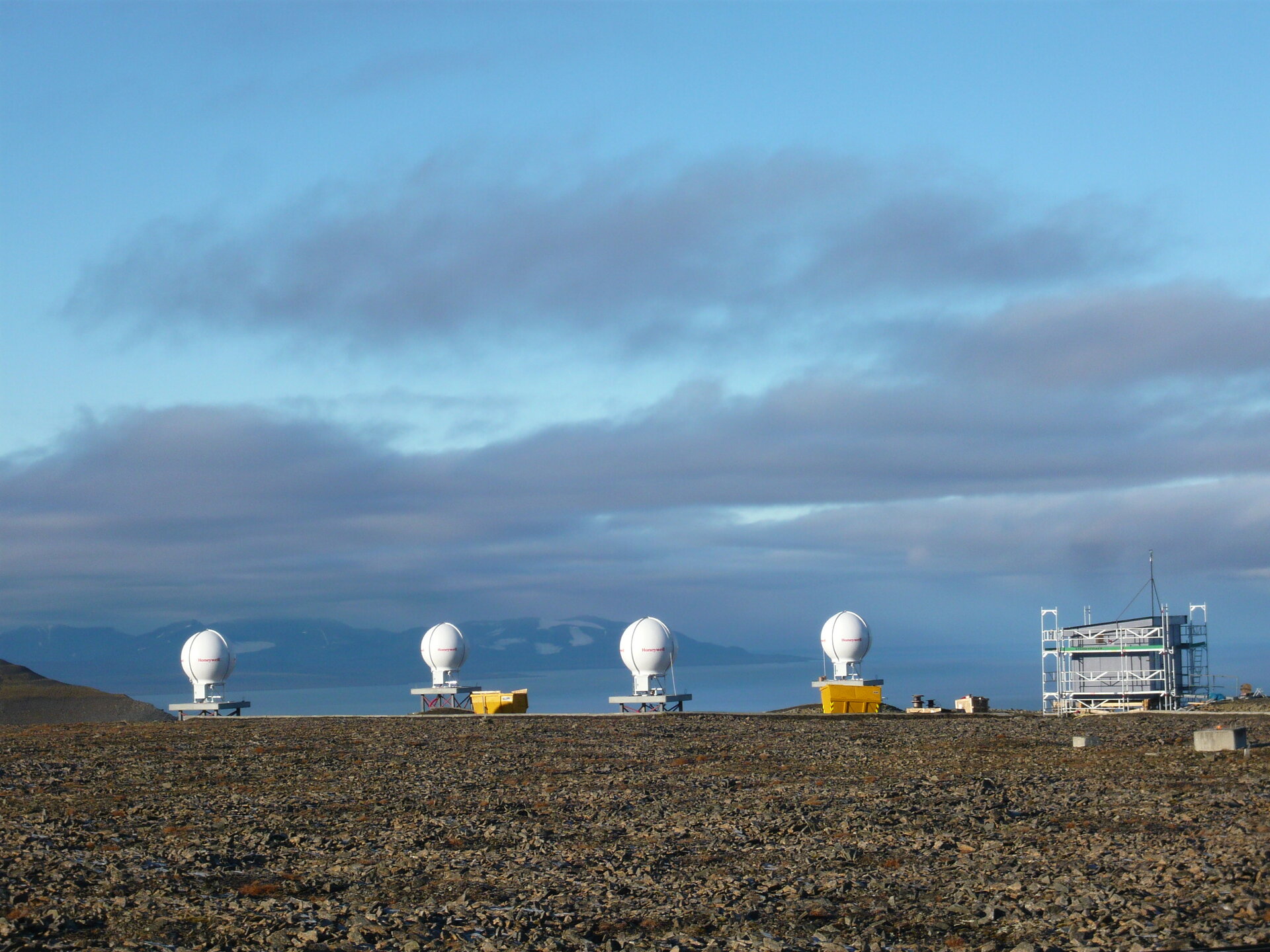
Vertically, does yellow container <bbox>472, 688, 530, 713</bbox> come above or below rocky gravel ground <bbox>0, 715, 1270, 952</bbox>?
above

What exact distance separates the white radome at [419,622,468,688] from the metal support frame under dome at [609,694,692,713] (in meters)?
10.5

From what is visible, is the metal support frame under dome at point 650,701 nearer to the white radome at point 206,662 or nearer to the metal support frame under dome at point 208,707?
the metal support frame under dome at point 208,707

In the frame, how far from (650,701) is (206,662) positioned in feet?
76.8

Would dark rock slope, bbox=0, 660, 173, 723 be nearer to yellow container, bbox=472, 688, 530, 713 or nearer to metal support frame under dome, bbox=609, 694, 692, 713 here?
yellow container, bbox=472, 688, 530, 713

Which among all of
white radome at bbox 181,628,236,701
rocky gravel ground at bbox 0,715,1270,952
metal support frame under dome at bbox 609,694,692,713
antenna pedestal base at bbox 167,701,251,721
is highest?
white radome at bbox 181,628,236,701

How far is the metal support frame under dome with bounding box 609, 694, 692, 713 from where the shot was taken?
56.7 m

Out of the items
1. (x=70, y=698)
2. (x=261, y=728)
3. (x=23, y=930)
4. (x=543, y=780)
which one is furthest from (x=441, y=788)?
(x=70, y=698)

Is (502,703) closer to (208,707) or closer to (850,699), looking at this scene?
(850,699)

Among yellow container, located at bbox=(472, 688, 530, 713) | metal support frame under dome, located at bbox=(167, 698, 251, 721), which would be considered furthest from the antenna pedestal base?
yellow container, located at bbox=(472, 688, 530, 713)

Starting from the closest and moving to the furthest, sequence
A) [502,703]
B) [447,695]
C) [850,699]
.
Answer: [850,699] < [502,703] < [447,695]

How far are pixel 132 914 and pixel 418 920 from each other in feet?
8.99

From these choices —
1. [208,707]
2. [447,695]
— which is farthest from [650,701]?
[208,707]

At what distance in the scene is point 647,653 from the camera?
58469 mm

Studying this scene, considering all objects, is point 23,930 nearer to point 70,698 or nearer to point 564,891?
point 564,891
